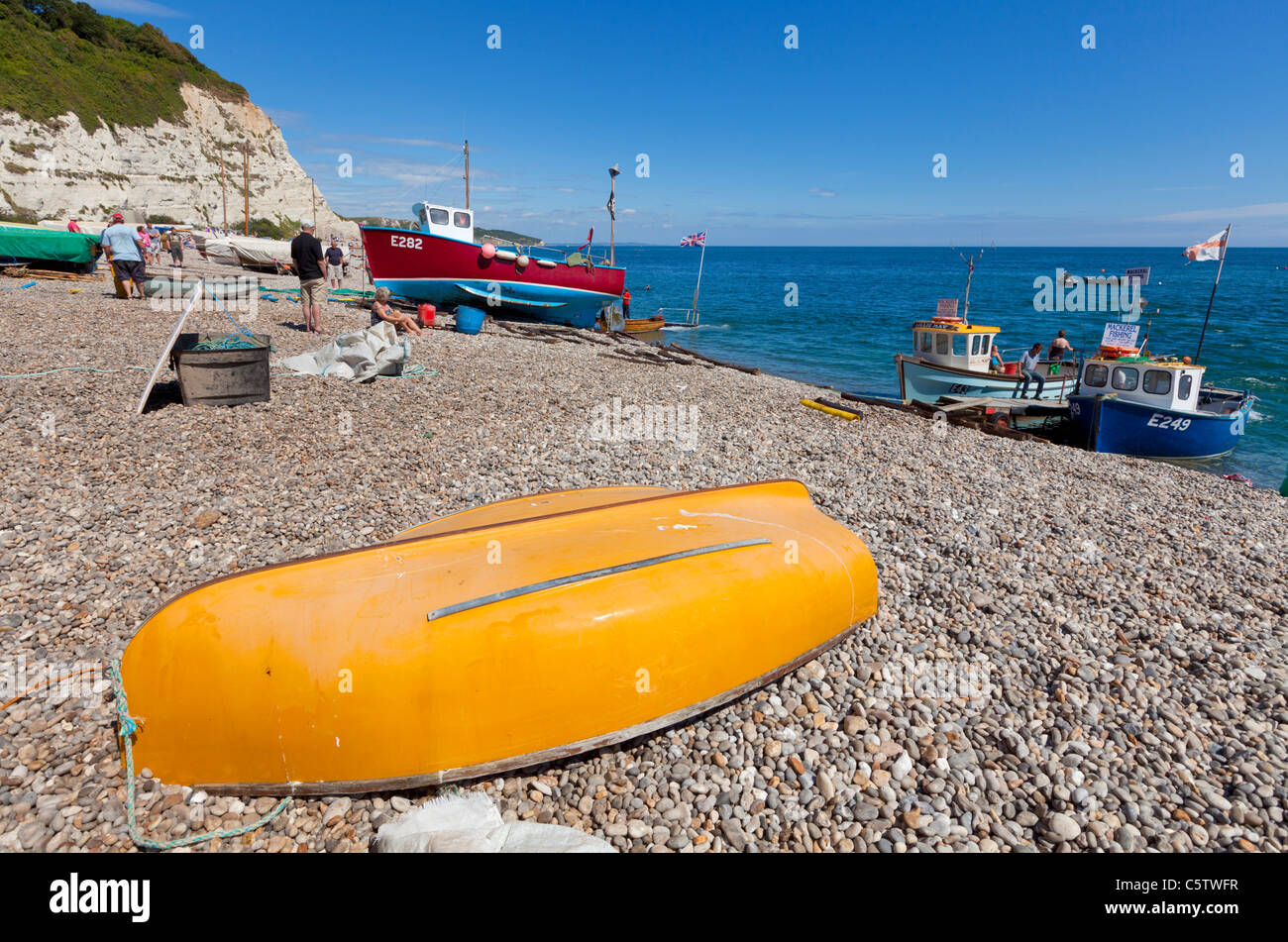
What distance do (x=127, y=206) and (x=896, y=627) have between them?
66.2m

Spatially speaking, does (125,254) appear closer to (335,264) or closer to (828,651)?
(335,264)

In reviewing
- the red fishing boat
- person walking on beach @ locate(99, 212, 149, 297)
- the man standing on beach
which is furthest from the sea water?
person walking on beach @ locate(99, 212, 149, 297)

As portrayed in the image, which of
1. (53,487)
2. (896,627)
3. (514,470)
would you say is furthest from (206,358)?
(896,627)

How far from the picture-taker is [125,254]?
56.2ft

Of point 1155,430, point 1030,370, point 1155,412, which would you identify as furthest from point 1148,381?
point 1030,370

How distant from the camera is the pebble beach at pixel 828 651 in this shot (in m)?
3.45

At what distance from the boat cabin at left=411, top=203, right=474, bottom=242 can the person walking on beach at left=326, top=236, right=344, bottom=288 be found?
5163 mm

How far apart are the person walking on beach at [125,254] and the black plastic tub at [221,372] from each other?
970 centimetres

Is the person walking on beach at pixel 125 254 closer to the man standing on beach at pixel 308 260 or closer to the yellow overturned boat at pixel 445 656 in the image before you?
the man standing on beach at pixel 308 260

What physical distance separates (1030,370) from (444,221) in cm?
2098

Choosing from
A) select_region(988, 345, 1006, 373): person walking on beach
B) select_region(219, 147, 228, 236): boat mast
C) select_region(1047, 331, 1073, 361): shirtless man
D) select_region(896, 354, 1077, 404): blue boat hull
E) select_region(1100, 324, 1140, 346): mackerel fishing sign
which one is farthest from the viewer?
select_region(219, 147, 228, 236): boat mast

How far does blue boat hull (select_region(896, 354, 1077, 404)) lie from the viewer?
58.3ft

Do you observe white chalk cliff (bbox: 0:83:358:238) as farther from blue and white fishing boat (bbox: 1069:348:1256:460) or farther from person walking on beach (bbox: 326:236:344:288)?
blue and white fishing boat (bbox: 1069:348:1256:460)

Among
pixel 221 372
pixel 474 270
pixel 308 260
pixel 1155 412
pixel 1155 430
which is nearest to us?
pixel 221 372
